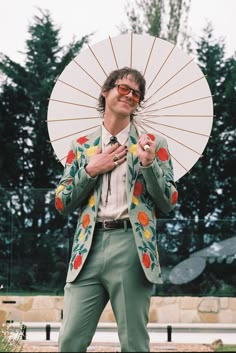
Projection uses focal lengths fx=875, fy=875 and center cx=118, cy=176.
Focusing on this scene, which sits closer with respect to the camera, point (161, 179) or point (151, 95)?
point (161, 179)

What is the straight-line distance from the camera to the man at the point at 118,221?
340cm

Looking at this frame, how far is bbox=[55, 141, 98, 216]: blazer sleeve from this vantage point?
3.57 meters

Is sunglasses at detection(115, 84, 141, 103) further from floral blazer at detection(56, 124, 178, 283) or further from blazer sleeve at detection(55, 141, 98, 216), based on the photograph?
blazer sleeve at detection(55, 141, 98, 216)

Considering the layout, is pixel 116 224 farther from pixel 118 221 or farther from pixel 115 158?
pixel 115 158

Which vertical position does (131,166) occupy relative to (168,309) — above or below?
above

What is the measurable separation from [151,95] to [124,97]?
2228 millimetres

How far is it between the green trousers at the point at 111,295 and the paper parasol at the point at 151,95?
1712 millimetres

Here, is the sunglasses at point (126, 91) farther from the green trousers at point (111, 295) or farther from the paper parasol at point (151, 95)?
the paper parasol at point (151, 95)

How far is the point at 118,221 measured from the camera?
353 centimetres

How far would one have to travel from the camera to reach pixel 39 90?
81.8ft

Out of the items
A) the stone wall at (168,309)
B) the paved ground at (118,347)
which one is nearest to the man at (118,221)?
the paved ground at (118,347)

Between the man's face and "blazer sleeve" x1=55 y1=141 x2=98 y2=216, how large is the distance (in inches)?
9.9

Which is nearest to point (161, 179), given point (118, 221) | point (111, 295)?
point (118, 221)

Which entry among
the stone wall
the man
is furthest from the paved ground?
the man
